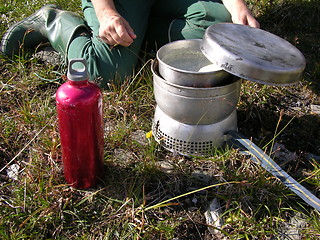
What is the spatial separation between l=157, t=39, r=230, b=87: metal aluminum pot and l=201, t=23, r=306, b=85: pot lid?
104 mm

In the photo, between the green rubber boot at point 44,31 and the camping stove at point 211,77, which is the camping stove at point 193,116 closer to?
the camping stove at point 211,77

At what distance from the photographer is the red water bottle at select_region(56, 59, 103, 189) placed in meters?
1.61

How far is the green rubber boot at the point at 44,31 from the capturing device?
2.72 meters

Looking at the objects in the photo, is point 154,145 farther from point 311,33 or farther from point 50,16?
point 311,33

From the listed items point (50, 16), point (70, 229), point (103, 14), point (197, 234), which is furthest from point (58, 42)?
point (197, 234)

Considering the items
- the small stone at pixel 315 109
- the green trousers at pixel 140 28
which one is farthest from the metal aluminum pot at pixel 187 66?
the small stone at pixel 315 109

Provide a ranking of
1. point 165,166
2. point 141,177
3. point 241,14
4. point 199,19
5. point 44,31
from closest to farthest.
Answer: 1. point 141,177
2. point 165,166
3. point 241,14
4. point 199,19
5. point 44,31

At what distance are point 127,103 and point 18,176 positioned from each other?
80 cm

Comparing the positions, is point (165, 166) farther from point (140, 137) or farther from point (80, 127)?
point (80, 127)

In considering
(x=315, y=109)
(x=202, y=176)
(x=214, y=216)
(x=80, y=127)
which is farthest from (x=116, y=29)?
(x=315, y=109)

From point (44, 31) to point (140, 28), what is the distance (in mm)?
745

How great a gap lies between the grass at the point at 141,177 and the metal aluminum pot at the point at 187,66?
389 millimetres

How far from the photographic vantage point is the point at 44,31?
286 cm

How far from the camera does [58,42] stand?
109 inches
